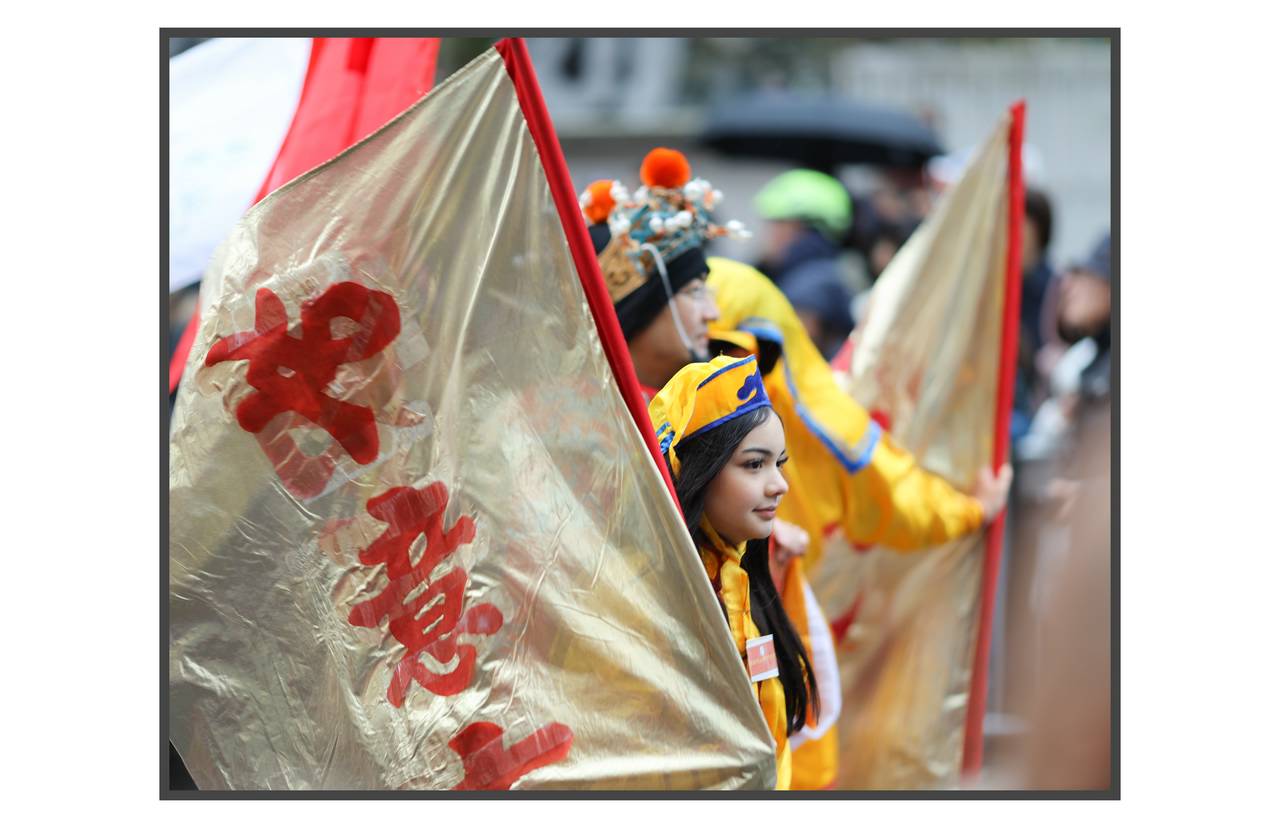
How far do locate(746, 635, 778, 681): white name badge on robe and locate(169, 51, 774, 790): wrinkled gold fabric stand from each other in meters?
0.27

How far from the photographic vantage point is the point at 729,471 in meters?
3.83

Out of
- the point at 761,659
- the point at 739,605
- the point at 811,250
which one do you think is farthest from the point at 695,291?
the point at 811,250

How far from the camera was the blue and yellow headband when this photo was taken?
3.85 meters

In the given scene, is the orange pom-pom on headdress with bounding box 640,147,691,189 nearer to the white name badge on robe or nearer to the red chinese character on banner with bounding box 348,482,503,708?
the white name badge on robe

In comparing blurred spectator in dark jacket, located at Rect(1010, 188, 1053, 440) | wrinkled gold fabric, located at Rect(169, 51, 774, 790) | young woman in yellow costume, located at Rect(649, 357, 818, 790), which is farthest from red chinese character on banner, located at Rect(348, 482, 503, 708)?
blurred spectator in dark jacket, located at Rect(1010, 188, 1053, 440)

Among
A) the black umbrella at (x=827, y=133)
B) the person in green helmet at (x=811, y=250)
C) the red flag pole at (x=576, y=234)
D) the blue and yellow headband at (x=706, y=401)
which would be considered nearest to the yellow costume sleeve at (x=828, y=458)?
the blue and yellow headband at (x=706, y=401)

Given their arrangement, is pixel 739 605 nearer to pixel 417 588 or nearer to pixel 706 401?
pixel 706 401

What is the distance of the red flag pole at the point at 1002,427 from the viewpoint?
5621mm

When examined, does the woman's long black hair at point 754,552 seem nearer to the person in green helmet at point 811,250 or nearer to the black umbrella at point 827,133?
the person in green helmet at point 811,250

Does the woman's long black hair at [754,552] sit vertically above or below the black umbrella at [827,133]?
below

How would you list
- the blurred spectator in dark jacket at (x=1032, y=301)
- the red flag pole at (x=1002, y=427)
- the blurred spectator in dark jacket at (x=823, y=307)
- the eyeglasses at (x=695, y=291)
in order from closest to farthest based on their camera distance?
the eyeglasses at (x=695, y=291)
the red flag pole at (x=1002, y=427)
the blurred spectator in dark jacket at (x=823, y=307)
the blurred spectator in dark jacket at (x=1032, y=301)

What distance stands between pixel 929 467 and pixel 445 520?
8.88 feet

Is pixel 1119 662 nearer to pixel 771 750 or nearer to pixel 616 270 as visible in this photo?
pixel 771 750

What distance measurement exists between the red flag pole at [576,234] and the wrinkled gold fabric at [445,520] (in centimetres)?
3
